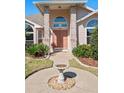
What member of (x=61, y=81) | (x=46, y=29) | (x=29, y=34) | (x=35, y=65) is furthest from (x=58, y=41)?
(x=61, y=81)

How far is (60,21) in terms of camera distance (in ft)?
13.8

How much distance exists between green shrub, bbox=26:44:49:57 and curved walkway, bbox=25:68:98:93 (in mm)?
341

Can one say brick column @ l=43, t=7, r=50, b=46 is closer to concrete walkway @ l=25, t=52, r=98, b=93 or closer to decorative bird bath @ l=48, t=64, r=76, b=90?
concrete walkway @ l=25, t=52, r=98, b=93

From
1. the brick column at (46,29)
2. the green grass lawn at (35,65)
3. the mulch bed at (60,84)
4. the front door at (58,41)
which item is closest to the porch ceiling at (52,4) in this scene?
the brick column at (46,29)

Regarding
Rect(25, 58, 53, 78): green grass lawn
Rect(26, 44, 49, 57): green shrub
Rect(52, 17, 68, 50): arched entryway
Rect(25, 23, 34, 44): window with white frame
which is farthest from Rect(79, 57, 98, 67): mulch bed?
Rect(25, 23, 34, 44): window with white frame

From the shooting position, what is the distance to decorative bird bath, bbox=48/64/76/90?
318 cm

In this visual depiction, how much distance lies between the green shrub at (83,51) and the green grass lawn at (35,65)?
501 mm

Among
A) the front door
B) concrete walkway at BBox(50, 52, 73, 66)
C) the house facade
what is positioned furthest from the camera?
the front door

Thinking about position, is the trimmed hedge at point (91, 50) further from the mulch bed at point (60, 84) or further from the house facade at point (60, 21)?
the mulch bed at point (60, 84)

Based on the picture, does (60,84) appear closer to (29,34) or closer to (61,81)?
(61,81)

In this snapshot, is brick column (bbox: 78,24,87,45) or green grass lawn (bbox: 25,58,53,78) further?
brick column (bbox: 78,24,87,45)
